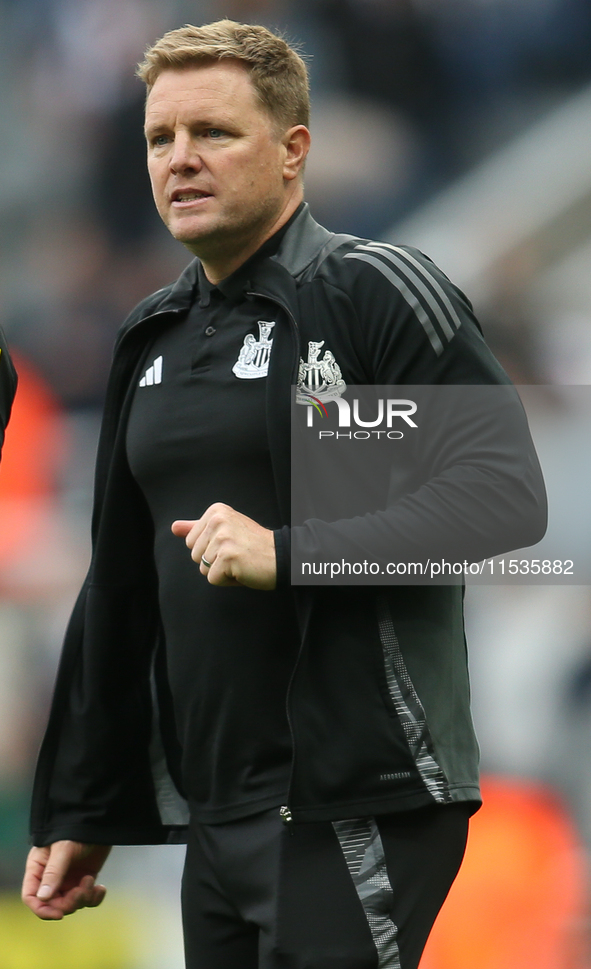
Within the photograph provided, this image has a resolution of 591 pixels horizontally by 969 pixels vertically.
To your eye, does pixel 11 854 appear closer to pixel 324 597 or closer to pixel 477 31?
pixel 324 597

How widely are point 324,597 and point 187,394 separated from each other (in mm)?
344

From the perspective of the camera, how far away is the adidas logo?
1.55m

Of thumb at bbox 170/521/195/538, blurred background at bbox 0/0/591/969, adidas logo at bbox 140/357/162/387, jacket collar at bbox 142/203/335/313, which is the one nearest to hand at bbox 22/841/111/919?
thumb at bbox 170/521/195/538

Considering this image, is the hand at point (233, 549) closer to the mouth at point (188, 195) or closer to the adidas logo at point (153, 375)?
the adidas logo at point (153, 375)

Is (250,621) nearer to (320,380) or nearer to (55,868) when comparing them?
(320,380)

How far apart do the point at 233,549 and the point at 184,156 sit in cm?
56

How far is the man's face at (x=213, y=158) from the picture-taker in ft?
4.90

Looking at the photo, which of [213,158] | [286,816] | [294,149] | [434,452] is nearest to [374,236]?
[294,149]

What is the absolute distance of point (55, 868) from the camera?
61.7 inches

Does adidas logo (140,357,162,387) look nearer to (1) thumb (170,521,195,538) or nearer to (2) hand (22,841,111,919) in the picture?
(1) thumb (170,521,195,538)

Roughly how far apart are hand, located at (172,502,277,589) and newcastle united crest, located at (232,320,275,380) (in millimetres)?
230

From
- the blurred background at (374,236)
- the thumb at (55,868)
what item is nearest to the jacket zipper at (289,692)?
the thumb at (55,868)

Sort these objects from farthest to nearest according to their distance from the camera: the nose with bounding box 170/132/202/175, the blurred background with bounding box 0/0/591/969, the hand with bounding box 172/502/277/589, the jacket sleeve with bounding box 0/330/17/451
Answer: the blurred background with bounding box 0/0/591/969 < the jacket sleeve with bounding box 0/330/17/451 < the nose with bounding box 170/132/202/175 < the hand with bounding box 172/502/277/589

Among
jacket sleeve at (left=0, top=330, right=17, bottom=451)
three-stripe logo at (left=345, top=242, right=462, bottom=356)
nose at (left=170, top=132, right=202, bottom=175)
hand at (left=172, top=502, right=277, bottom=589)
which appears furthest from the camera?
jacket sleeve at (left=0, top=330, right=17, bottom=451)
